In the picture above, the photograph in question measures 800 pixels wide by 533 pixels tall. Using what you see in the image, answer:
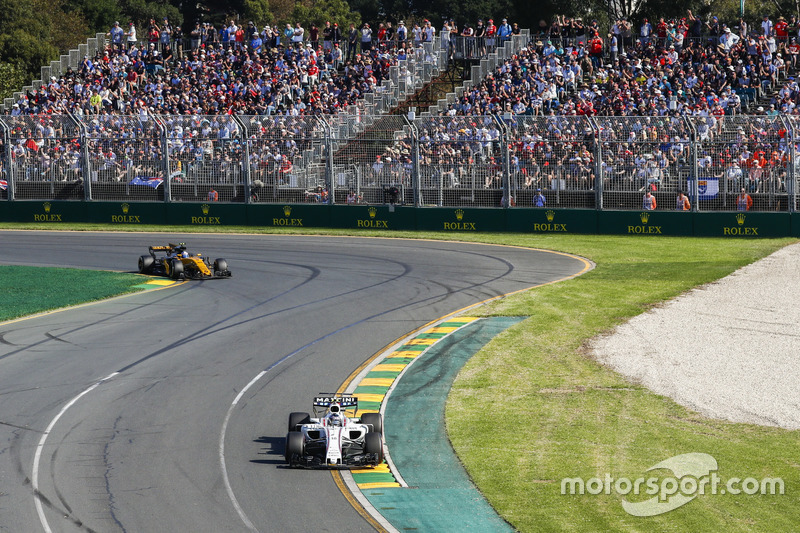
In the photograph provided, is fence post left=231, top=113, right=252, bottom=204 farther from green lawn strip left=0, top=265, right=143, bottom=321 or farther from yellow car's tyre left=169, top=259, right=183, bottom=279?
yellow car's tyre left=169, top=259, right=183, bottom=279

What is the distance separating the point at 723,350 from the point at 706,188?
625 inches

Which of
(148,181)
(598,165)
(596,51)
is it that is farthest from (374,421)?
(596,51)

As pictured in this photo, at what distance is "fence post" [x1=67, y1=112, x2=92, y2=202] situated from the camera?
38.8 metres

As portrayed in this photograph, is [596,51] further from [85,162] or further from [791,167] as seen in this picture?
[85,162]

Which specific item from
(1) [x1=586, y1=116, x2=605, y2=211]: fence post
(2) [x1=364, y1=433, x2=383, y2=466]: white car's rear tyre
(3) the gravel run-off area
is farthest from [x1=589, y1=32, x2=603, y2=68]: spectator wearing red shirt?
(2) [x1=364, y1=433, x2=383, y2=466]: white car's rear tyre

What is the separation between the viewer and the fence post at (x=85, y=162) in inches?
1529

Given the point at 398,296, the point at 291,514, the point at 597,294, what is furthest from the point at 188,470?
the point at 597,294

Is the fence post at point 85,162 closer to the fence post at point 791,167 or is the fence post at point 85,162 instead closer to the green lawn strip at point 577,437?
the green lawn strip at point 577,437

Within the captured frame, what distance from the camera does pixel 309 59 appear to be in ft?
156

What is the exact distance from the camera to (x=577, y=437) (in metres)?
13.5

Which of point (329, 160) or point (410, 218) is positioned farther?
point (329, 160)

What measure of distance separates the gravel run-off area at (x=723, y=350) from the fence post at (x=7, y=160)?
90.9 ft

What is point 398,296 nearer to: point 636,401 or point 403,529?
point 636,401

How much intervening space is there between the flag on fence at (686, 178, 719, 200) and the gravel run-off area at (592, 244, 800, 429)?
8450mm
